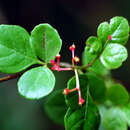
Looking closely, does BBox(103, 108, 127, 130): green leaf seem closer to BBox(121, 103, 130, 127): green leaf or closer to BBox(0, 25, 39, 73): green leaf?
BBox(121, 103, 130, 127): green leaf

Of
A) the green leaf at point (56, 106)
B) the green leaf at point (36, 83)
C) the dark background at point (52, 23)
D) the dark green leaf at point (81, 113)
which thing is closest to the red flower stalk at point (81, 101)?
the dark green leaf at point (81, 113)

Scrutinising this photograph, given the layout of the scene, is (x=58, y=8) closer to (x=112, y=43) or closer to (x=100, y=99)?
(x=100, y=99)

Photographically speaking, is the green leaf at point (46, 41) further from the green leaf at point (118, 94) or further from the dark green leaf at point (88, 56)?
the green leaf at point (118, 94)

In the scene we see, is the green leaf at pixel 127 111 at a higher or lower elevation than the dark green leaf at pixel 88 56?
lower

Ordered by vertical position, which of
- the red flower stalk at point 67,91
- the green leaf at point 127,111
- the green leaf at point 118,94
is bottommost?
the green leaf at point 127,111

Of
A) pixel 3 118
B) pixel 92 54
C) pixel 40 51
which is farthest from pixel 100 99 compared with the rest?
pixel 3 118

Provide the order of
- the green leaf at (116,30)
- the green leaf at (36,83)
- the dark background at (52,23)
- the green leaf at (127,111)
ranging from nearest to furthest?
the green leaf at (36,83) < the green leaf at (116,30) < the green leaf at (127,111) < the dark background at (52,23)
